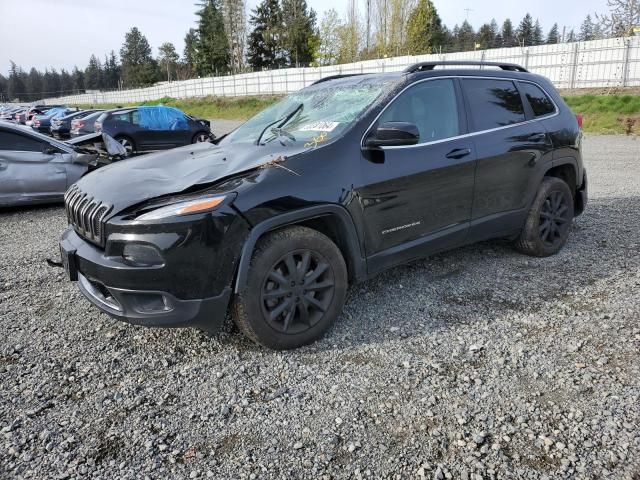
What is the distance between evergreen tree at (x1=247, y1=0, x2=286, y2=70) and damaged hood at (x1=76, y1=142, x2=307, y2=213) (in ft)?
213

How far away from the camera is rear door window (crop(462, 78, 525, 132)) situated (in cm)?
416

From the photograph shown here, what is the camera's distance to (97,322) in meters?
3.65

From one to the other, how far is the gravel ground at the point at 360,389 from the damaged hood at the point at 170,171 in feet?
3.36

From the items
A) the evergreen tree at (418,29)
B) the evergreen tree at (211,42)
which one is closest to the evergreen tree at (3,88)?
the evergreen tree at (211,42)

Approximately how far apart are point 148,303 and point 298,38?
2524 inches

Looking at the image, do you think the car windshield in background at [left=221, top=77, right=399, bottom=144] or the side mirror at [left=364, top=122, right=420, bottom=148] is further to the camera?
the car windshield in background at [left=221, top=77, right=399, bottom=144]

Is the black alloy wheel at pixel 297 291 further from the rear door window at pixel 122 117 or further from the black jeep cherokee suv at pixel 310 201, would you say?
the rear door window at pixel 122 117

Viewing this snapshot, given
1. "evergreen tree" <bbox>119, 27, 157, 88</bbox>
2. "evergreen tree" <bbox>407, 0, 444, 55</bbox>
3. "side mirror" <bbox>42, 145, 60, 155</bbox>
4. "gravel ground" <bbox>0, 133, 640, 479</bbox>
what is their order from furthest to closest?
1. "evergreen tree" <bbox>119, 27, 157, 88</bbox>
2. "evergreen tree" <bbox>407, 0, 444, 55</bbox>
3. "side mirror" <bbox>42, 145, 60, 155</bbox>
4. "gravel ground" <bbox>0, 133, 640, 479</bbox>

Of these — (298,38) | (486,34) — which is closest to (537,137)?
(298,38)

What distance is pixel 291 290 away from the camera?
10.2 ft

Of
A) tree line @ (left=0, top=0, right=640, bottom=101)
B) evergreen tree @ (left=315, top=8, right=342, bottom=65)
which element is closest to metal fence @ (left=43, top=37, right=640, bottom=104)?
tree line @ (left=0, top=0, right=640, bottom=101)

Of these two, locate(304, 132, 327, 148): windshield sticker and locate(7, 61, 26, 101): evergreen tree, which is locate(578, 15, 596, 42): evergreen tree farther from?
locate(7, 61, 26, 101): evergreen tree

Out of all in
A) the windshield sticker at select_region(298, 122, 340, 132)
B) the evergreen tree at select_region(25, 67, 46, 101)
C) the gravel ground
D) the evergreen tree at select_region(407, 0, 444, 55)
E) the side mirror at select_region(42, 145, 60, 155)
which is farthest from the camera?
the evergreen tree at select_region(25, 67, 46, 101)

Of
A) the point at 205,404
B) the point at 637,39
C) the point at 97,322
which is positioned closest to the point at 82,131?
the point at 97,322
